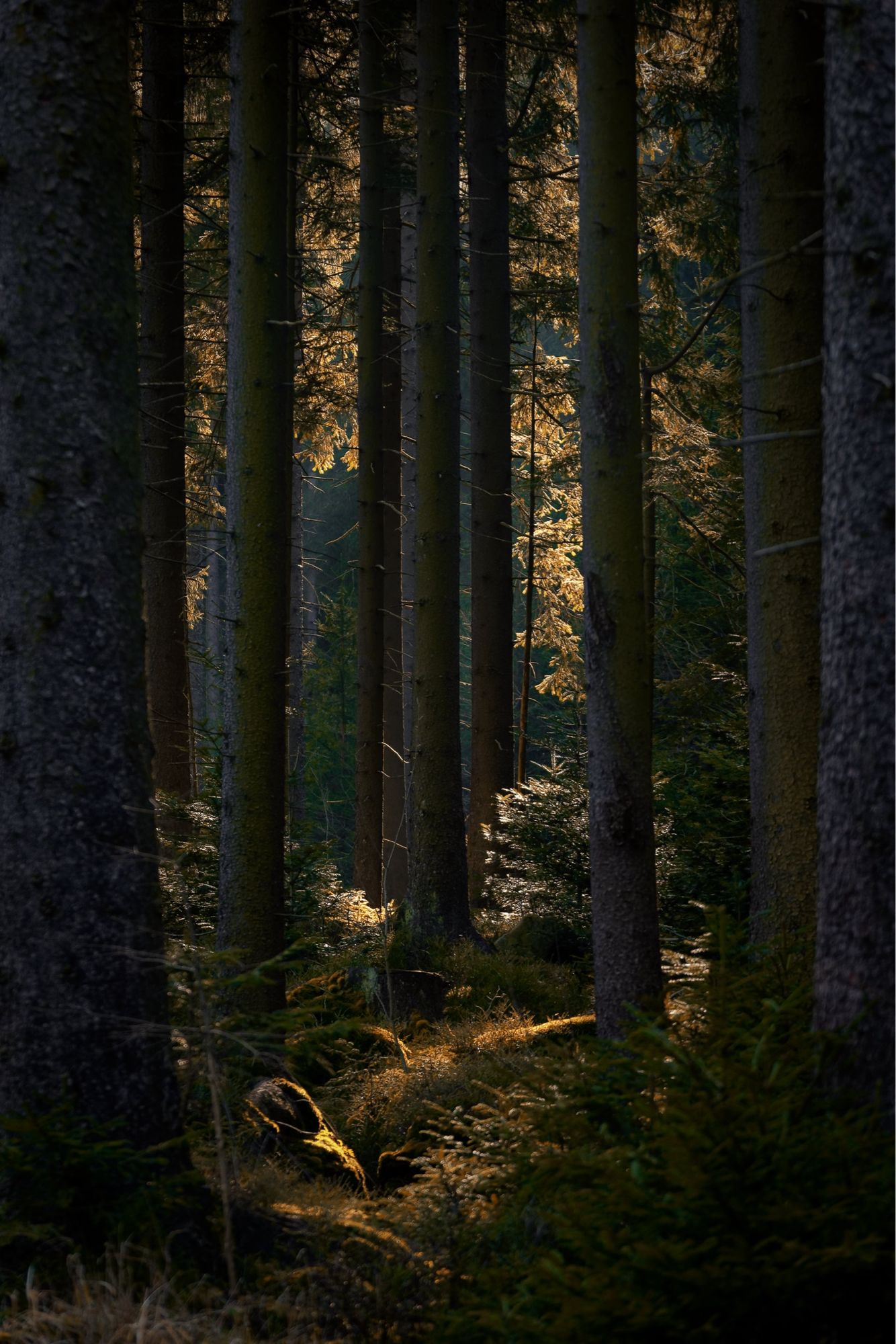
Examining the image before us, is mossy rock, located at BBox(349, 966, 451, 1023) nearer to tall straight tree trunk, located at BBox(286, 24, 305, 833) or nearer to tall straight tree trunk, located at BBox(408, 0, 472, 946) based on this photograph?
tall straight tree trunk, located at BBox(408, 0, 472, 946)

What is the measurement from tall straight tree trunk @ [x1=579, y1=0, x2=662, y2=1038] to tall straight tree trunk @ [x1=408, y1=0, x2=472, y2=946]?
380 cm

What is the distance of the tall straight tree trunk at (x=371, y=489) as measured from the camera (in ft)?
40.4

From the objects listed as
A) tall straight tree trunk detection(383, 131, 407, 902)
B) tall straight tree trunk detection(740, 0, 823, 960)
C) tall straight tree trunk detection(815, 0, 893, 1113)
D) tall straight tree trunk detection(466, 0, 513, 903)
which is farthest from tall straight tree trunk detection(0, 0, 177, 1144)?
tall straight tree trunk detection(383, 131, 407, 902)

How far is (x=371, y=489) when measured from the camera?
12750mm

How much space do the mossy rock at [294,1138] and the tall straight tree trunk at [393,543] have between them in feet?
29.1

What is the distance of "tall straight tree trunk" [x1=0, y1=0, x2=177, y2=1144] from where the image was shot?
4.47 meters

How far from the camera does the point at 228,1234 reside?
3.71 m

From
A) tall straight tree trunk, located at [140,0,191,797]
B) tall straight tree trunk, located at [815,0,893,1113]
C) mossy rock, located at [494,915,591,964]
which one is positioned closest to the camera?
tall straight tree trunk, located at [815,0,893,1113]

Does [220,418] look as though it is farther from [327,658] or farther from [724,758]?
[327,658]

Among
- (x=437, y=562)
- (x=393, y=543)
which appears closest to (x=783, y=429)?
(x=437, y=562)

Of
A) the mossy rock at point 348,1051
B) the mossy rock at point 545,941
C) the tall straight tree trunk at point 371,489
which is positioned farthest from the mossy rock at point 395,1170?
the tall straight tree trunk at point 371,489

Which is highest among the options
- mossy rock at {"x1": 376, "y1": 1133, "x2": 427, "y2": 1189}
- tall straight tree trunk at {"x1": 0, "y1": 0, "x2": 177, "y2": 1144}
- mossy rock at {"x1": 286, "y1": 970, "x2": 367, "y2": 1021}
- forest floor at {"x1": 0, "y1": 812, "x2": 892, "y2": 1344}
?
tall straight tree trunk at {"x1": 0, "y1": 0, "x2": 177, "y2": 1144}

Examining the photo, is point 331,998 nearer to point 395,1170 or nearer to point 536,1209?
point 395,1170

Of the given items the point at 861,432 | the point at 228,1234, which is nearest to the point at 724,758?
the point at 861,432
